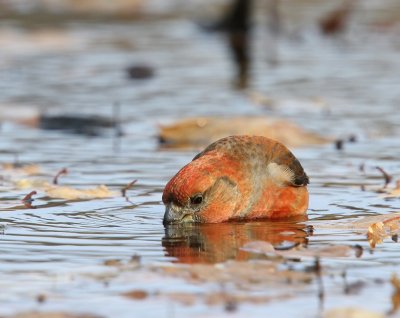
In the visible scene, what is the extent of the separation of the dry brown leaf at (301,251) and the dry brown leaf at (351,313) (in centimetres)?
105

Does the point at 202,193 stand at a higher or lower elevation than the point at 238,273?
higher

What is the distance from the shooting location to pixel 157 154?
977cm

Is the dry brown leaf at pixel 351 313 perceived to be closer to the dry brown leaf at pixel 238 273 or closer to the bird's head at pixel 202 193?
the dry brown leaf at pixel 238 273

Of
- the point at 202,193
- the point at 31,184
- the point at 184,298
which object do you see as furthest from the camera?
the point at 31,184

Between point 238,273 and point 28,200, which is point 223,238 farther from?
point 28,200

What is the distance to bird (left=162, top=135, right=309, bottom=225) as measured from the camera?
6762 millimetres

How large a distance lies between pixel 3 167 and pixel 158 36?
9422 mm

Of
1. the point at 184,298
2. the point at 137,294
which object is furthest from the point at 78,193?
the point at 184,298

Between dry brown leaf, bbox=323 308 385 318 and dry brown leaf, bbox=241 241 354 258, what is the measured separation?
1047 millimetres

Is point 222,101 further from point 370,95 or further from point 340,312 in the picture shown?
point 340,312

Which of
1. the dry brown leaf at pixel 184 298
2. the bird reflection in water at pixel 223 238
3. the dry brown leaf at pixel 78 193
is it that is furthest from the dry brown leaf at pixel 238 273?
the dry brown leaf at pixel 78 193

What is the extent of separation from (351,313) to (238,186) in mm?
2436

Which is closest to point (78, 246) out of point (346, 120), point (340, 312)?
point (340, 312)

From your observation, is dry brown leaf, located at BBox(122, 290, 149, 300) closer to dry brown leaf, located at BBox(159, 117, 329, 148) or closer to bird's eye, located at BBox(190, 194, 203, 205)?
bird's eye, located at BBox(190, 194, 203, 205)
